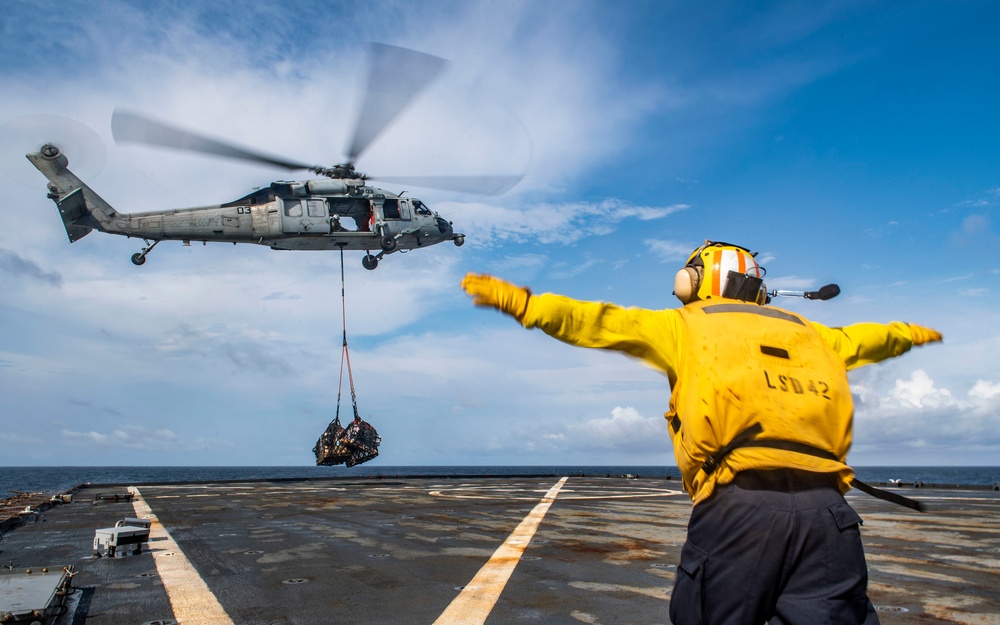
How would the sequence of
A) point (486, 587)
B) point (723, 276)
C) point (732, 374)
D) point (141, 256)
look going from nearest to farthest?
point (732, 374)
point (723, 276)
point (486, 587)
point (141, 256)

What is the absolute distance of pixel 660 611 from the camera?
5.96 meters

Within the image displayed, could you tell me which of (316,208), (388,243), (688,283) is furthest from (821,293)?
(316,208)

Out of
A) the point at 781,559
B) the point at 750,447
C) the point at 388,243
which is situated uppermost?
the point at 388,243

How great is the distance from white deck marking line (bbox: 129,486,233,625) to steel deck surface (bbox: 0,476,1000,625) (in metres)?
0.02

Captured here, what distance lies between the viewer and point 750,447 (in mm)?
3004

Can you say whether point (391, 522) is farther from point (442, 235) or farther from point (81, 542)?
point (442, 235)

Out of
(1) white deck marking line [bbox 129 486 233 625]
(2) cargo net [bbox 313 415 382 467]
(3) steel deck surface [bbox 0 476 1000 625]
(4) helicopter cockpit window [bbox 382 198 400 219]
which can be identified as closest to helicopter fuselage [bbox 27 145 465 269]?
(4) helicopter cockpit window [bbox 382 198 400 219]

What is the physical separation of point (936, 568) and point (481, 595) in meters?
5.55

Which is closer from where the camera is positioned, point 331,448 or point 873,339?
point 873,339

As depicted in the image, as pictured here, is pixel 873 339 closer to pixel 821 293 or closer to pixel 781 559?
pixel 821 293

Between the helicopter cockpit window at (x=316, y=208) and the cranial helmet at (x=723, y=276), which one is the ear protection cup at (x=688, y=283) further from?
the helicopter cockpit window at (x=316, y=208)

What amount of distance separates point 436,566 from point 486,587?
1.42 m

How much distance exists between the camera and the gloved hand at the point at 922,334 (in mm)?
3764

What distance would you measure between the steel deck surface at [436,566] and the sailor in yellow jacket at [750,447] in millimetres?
2971
